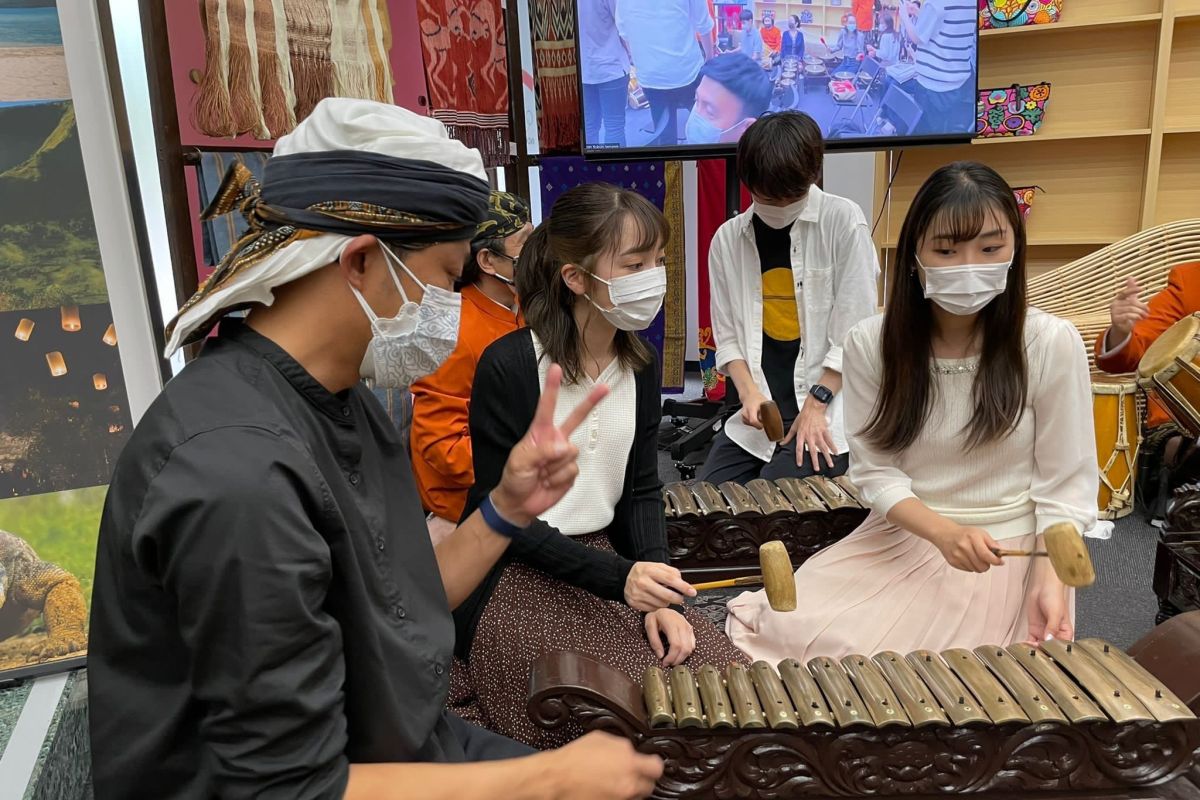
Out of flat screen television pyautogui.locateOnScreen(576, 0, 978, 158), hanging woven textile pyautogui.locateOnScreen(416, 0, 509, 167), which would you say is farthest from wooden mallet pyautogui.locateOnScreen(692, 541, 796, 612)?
flat screen television pyautogui.locateOnScreen(576, 0, 978, 158)

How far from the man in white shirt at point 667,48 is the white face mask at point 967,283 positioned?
198 centimetres

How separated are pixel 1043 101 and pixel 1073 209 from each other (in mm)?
614

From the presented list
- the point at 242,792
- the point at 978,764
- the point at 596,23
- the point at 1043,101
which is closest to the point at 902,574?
the point at 978,764

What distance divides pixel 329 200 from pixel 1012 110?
4620 millimetres

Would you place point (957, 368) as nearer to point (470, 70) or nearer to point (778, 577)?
point (778, 577)

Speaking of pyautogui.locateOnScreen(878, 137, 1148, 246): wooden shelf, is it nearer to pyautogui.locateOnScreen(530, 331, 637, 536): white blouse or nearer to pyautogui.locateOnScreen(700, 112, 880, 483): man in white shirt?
pyautogui.locateOnScreen(700, 112, 880, 483): man in white shirt

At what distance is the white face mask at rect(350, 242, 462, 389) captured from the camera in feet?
3.45

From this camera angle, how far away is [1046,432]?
1.86m

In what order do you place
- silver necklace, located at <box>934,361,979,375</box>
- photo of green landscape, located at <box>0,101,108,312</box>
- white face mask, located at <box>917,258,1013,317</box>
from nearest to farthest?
photo of green landscape, located at <box>0,101,108,312</box>, white face mask, located at <box>917,258,1013,317</box>, silver necklace, located at <box>934,361,979,375</box>

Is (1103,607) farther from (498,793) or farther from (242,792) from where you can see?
(242,792)

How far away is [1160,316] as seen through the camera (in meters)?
3.10

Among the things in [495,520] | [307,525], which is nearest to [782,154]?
[495,520]

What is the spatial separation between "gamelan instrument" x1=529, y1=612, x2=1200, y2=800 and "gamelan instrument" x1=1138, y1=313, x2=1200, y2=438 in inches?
50.7

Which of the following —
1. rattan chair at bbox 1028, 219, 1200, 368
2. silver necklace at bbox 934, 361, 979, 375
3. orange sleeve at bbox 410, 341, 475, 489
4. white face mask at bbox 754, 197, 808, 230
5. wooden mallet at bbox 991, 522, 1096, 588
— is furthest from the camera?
rattan chair at bbox 1028, 219, 1200, 368
